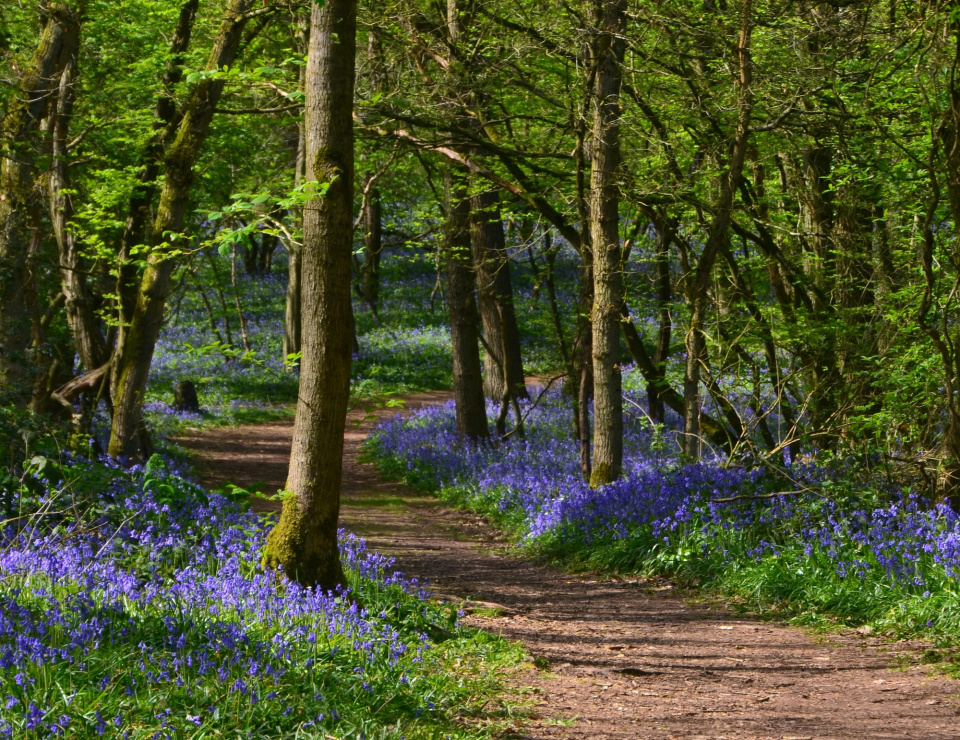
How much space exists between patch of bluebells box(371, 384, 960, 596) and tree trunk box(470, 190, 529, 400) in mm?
3044

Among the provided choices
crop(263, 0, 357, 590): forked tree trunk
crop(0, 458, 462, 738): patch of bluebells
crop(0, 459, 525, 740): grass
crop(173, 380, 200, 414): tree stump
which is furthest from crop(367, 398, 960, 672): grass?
crop(173, 380, 200, 414): tree stump

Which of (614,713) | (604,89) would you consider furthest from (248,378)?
(614,713)

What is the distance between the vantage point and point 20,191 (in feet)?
33.0

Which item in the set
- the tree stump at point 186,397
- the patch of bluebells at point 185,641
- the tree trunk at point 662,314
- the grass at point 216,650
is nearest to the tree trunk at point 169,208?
the grass at point 216,650

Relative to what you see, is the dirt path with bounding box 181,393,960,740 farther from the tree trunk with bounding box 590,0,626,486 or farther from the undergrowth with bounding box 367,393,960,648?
the tree trunk with bounding box 590,0,626,486

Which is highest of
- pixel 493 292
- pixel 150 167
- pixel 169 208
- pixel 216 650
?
pixel 150 167

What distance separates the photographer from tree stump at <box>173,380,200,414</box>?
69.5 feet

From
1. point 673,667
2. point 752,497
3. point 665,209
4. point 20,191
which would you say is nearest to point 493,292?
point 665,209

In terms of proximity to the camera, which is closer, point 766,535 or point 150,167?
point 766,535

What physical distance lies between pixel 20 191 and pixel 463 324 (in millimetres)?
6470

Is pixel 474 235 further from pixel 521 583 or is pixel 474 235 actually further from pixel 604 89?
pixel 521 583

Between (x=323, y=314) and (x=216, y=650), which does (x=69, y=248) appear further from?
(x=216, y=650)

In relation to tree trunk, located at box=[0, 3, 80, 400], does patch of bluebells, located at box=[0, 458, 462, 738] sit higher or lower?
lower

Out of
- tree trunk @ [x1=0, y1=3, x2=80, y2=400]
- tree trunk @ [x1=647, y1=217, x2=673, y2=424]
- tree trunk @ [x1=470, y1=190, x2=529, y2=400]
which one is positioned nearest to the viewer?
tree trunk @ [x1=0, y1=3, x2=80, y2=400]
